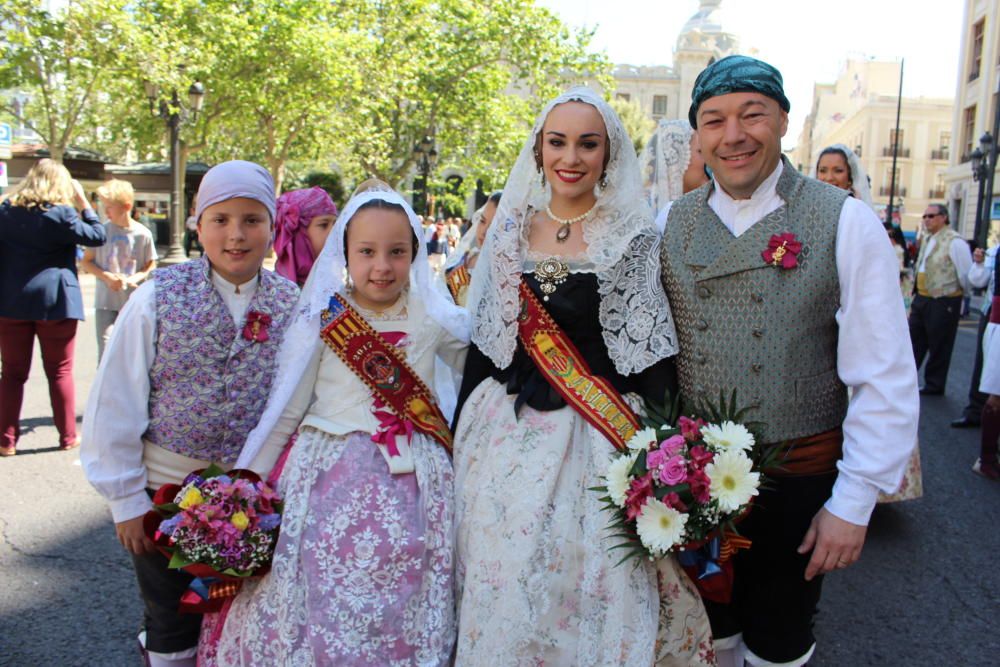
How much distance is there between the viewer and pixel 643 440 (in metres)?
2.15

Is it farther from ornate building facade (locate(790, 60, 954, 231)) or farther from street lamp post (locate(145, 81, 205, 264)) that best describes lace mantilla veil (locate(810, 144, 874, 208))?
ornate building facade (locate(790, 60, 954, 231))

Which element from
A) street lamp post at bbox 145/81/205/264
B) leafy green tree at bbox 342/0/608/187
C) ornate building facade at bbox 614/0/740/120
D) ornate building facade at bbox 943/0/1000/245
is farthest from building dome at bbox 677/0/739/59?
street lamp post at bbox 145/81/205/264

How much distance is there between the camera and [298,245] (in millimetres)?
4457

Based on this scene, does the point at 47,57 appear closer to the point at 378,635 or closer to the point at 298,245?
the point at 298,245

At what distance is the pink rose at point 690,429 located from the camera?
6.88 ft

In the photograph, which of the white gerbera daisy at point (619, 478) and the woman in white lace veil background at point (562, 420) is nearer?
the white gerbera daisy at point (619, 478)

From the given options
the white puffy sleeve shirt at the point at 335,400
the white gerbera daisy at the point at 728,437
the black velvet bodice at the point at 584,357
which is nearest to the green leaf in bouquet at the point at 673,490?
the white gerbera daisy at the point at 728,437

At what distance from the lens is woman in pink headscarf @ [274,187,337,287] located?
4.42m

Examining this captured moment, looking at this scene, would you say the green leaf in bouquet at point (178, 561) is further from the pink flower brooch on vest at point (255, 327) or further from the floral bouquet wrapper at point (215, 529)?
the pink flower brooch on vest at point (255, 327)

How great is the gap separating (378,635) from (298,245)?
108 inches

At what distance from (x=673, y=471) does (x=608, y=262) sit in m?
0.72

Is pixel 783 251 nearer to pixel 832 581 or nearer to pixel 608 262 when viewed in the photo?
pixel 608 262

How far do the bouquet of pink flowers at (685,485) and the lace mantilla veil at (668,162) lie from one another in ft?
7.05

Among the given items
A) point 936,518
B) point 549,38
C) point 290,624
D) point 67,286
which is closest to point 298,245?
point 67,286
